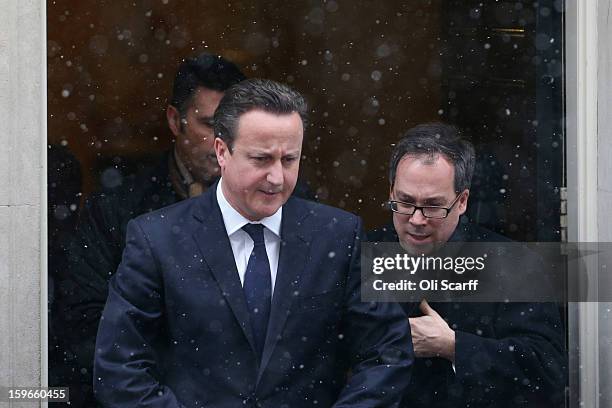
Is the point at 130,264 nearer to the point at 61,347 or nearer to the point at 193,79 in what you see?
the point at 61,347

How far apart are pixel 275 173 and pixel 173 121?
1.89 ft

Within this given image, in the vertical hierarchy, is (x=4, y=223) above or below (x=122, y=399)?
above

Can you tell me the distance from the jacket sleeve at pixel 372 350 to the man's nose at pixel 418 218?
27 centimetres

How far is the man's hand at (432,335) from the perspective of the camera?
5094 mm

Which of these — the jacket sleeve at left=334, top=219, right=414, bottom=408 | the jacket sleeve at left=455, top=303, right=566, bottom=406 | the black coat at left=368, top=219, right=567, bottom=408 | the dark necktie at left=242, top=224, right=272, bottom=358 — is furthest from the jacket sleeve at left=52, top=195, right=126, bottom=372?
the jacket sleeve at left=455, top=303, right=566, bottom=406

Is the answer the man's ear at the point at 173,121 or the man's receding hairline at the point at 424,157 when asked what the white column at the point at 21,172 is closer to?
the man's ear at the point at 173,121

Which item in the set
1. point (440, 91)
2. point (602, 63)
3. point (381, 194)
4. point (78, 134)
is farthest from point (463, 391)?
point (78, 134)

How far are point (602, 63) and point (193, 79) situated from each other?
2.12 metres

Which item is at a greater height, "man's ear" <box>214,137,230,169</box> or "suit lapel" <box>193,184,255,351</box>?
"man's ear" <box>214,137,230,169</box>

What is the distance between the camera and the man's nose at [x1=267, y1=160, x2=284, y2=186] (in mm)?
4844

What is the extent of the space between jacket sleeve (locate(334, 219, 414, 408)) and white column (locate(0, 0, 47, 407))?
153 cm

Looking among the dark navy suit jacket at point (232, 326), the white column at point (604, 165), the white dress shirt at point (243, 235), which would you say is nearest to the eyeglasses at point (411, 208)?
the dark navy suit jacket at point (232, 326)

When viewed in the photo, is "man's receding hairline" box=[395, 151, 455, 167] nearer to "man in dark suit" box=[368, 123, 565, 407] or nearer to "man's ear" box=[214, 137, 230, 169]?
"man in dark suit" box=[368, 123, 565, 407]

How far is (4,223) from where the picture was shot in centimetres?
499
